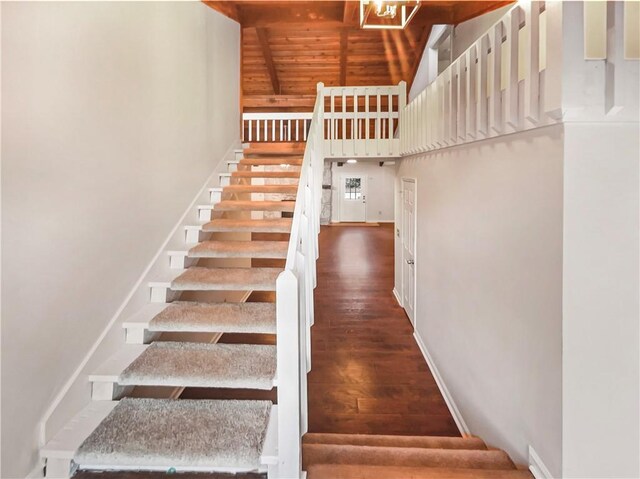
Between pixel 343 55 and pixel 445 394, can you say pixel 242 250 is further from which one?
pixel 343 55

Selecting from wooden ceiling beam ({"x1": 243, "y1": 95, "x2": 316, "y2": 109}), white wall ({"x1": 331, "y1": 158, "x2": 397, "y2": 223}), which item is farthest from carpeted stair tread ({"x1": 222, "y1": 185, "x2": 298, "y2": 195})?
white wall ({"x1": 331, "y1": 158, "x2": 397, "y2": 223})

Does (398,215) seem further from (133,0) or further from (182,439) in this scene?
(182,439)

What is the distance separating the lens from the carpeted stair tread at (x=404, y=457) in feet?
7.08

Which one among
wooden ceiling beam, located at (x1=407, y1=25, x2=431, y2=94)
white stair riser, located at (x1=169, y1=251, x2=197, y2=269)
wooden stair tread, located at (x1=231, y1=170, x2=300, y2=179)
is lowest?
white stair riser, located at (x1=169, y1=251, x2=197, y2=269)

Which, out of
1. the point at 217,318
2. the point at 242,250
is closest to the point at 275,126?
the point at 242,250

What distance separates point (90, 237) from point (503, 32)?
103 inches

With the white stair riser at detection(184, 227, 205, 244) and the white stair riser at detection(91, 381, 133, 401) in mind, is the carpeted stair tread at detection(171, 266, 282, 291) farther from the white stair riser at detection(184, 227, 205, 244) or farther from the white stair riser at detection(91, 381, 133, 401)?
the white stair riser at detection(91, 381, 133, 401)

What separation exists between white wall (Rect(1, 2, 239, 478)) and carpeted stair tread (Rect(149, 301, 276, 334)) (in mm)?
338

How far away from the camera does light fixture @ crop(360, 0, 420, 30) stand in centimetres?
260

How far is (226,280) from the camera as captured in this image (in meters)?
3.08

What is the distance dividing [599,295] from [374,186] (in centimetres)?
1274

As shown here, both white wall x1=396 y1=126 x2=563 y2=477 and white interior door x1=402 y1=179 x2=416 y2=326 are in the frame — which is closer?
white wall x1=396 y1=126 x2=563 y2=477

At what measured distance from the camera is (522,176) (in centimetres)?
213

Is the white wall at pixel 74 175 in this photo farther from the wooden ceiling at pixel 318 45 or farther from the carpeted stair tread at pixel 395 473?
the wooden ceiling at pixel 318 45
